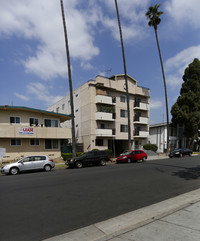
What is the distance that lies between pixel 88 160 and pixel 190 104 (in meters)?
29.2

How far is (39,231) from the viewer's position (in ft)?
14.5

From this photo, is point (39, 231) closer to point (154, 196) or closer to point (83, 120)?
point (154, 196)

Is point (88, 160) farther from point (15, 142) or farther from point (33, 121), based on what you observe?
point (15, 142)

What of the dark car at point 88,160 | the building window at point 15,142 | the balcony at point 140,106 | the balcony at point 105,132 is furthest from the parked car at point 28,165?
the balcony at point 140,106

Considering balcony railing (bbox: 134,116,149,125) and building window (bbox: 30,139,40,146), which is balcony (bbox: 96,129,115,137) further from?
building window (bbox: 30,139,40,146)

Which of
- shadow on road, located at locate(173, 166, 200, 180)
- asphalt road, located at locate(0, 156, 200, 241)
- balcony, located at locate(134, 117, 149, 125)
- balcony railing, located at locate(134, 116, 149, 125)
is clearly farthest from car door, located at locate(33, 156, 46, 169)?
balcony railing, located at locate(134, 116, 149, 125)

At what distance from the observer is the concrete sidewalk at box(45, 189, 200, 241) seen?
12.7 feet

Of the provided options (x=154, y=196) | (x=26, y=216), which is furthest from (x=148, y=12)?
(x=26, y=216)

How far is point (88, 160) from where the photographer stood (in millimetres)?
18484

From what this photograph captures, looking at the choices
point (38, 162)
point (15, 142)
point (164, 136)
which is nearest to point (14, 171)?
point (38, 162)

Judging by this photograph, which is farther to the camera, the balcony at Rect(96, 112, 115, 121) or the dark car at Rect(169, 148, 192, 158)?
the balcony at Rect(96, 112, 115, 121)

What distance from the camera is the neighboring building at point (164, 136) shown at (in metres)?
39.6

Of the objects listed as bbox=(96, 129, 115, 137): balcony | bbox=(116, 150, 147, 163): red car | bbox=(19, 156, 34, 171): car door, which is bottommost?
bbox=(116, 150, 147, 163): red car

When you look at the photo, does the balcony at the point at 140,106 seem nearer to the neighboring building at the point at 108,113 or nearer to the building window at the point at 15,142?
the neighboring building at the point at 108,113
